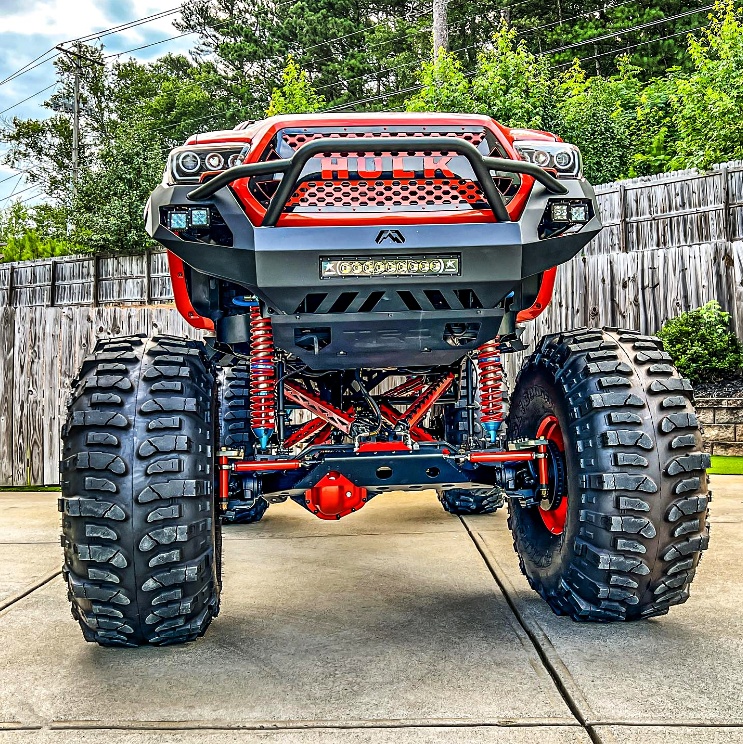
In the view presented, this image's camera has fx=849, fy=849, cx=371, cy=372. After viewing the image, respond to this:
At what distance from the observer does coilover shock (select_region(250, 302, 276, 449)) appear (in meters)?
3.66

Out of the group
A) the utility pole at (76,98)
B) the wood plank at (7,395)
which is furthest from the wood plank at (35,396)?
the utility pole at (76,98)

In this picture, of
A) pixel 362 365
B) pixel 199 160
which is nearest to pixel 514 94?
pixel 362 365

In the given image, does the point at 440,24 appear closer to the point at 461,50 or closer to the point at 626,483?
the point at 461,50

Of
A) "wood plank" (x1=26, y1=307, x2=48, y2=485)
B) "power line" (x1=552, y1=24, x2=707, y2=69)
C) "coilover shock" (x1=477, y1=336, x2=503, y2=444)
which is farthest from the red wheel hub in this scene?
"power line" (x1=552, y1=24, x2=707, y2=69)

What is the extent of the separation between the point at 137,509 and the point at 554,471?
1.76 metres

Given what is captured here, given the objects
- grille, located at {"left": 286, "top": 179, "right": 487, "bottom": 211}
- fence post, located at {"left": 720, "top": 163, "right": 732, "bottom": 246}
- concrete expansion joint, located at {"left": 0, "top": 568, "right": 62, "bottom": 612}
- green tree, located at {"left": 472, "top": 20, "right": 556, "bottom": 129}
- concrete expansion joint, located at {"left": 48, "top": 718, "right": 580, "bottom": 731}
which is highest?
green tree, located at {"left": 472, "top": 20, "right": 556, "bottom": 129}

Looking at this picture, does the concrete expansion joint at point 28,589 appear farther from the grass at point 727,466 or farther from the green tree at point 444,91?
the green tree at point 444,91

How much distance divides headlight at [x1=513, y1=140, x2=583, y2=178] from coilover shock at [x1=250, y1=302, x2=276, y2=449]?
1292mm

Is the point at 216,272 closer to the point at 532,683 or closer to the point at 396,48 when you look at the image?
the point at 532,683

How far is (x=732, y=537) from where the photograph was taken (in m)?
5.18

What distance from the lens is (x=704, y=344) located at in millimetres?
9773

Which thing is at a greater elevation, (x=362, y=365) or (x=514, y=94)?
(x=514, y=94)

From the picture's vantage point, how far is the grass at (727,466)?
27.0 feet

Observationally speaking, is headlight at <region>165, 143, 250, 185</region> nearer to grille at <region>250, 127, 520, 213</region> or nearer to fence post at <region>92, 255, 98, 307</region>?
grille at <region>250, 127, 520, 213</region>
